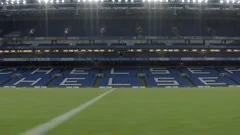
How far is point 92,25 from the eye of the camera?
64.0 m

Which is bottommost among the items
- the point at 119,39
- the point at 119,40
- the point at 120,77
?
the point at 120,77

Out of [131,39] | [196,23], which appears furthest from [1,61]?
[196,23]

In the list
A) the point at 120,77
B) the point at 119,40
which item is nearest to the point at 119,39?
the point at 119,40

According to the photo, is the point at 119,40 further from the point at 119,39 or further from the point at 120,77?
the point at 120,77

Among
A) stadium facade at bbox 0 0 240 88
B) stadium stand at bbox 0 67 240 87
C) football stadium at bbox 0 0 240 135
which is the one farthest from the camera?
stadium facade at bbox 0 0 240 88

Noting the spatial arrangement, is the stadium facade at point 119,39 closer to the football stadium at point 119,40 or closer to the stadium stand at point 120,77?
the football stadium at point 119,40

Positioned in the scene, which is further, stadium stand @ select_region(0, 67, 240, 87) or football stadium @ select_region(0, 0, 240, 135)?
football stadium @ select_region(0, 0, 240, 135)

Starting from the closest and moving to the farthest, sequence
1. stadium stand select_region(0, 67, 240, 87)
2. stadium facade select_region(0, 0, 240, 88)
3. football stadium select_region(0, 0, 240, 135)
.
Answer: stadium stand select_region(0, 67, 240, 87)
football stadium select_region(0, 0, 240, 135)
stadium facade select_region(0, 0, 240, 88)

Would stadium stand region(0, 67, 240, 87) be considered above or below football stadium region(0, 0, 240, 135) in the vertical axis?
below

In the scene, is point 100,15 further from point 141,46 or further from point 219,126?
point 219,126

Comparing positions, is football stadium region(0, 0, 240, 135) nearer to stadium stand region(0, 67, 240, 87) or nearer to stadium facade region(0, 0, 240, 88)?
stadium facade region(0, 0, 240, 88)

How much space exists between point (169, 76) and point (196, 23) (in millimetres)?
15162

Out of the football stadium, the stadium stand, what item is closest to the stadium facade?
the football stadium

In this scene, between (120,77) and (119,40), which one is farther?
(119,40)
